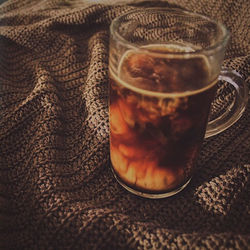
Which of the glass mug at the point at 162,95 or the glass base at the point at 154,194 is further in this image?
the glass base at the point at 154,194

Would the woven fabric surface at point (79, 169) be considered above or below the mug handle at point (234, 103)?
below

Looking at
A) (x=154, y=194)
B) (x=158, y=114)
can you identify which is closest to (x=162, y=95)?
(x=158, y=114)

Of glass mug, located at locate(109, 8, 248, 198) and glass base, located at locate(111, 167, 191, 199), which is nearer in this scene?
glass mug, located at locate(109, 8, 248, 198)

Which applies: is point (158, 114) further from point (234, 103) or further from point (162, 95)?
point (234, 103)

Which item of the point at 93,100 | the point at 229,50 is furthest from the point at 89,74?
the point at 229,50

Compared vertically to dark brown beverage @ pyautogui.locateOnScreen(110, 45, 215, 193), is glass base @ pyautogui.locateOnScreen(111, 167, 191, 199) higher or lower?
lower
